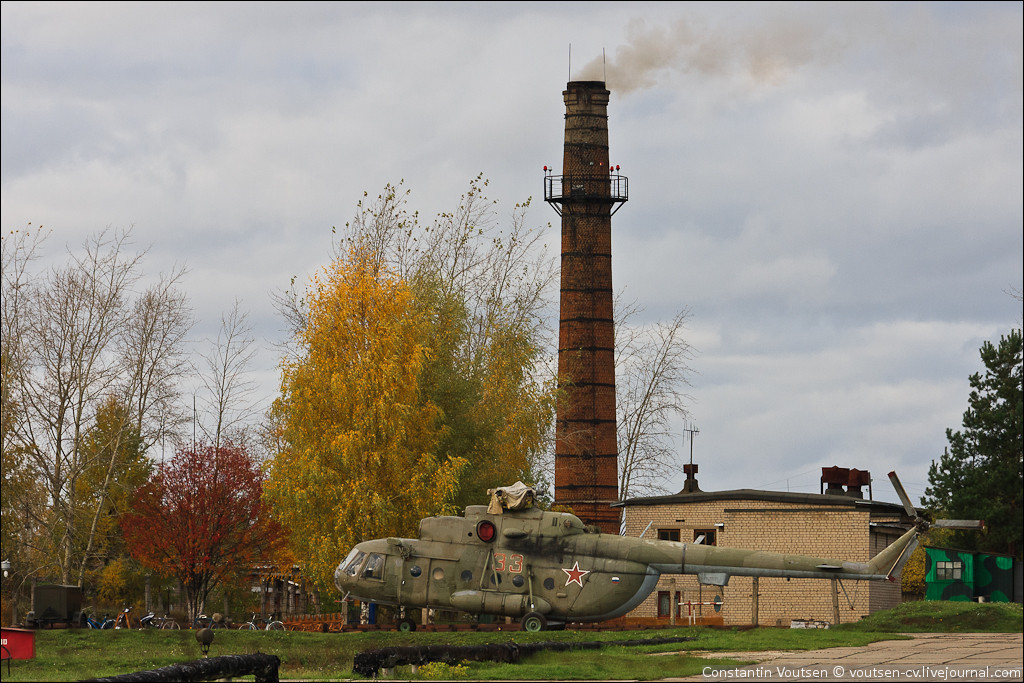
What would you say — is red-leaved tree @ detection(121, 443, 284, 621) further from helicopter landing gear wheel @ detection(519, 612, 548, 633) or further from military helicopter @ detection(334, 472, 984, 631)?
helicopter landing gear wheel @ detection(519, 612, 548, 633)

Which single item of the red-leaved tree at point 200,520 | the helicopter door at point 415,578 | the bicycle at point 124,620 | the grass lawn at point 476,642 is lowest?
the bicycle at point 124,620

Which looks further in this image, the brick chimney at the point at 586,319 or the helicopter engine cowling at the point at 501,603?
the brick chimney at the point at 586,319

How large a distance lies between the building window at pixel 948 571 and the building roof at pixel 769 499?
7.06 metres

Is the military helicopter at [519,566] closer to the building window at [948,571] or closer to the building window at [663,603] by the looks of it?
the building window at [663,603]

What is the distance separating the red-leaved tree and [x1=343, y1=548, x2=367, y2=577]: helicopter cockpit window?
18.6 meters

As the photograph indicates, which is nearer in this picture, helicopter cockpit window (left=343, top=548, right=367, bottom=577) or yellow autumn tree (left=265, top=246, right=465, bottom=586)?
helicopter cockpit window (left=343, top=548, right=367, bottom=577)

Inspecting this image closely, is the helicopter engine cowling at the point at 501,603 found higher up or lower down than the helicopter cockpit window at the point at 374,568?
lower down

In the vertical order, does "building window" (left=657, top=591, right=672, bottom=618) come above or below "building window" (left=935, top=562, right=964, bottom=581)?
below

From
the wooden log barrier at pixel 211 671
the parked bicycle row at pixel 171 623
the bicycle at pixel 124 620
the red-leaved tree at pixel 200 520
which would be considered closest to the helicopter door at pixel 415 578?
the parked bicycle row at pixel 171 623

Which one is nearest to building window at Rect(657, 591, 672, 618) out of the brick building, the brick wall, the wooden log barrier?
the brick building

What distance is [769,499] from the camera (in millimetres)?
42188

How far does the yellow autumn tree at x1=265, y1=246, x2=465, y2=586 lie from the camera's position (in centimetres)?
3447

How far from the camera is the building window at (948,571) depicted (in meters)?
47.2

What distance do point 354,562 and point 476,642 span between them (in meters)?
4.93
